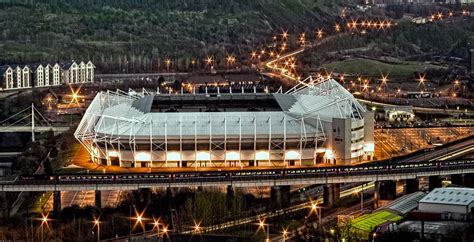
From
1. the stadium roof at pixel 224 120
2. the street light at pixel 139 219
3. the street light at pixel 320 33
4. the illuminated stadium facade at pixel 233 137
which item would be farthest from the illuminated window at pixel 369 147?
the street light at pixel 320 33

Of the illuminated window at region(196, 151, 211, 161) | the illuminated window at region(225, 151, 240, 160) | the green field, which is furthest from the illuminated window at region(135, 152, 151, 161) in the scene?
the green field

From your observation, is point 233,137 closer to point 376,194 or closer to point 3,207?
Result: point 376,194

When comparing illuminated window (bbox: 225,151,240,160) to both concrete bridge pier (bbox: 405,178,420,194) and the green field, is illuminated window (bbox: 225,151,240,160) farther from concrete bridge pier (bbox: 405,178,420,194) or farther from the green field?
the green field

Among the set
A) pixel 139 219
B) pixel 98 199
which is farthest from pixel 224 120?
pixel 139 219

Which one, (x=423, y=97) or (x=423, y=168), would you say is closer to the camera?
(x=423, y=168)

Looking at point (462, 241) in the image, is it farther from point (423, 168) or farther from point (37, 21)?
point (37, 21)

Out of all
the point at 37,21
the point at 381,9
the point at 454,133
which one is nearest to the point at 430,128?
the point at 454,133

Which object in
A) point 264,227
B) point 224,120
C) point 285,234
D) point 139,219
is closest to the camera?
point 285,234

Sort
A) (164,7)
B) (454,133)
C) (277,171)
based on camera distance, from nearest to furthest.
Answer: (277,171), (454,133), (164,7)
